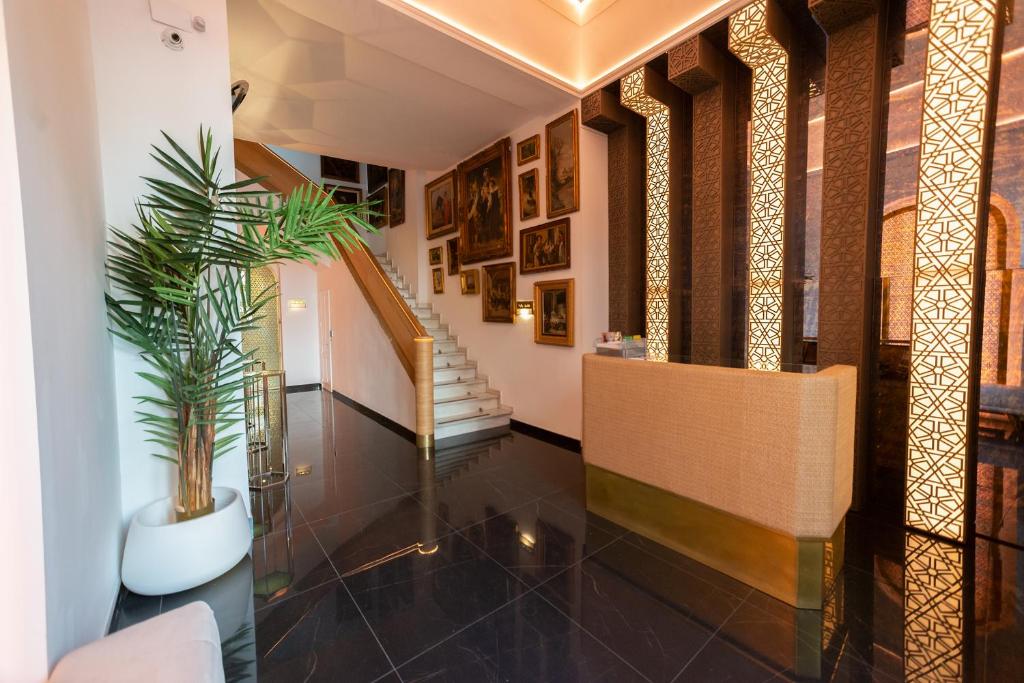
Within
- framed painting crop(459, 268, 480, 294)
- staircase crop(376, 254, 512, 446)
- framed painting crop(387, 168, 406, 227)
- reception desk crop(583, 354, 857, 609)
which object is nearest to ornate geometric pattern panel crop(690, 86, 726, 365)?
reception desk crop(583, 354, 857, 609)

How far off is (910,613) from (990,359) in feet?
6.05

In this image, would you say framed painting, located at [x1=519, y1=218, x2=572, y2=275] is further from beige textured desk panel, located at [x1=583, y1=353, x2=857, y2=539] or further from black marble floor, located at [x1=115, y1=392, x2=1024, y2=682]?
black marble floor, located at [x1=115, y1=392, x2=1024, y2=682]

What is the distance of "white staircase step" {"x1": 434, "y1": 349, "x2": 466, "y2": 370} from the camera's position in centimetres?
624

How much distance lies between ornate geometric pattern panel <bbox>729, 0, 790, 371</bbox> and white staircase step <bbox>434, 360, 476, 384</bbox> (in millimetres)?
3820

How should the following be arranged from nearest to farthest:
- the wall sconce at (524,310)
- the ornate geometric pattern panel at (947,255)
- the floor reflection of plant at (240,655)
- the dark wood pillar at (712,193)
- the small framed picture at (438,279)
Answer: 1. the floor reflection of plant at (240,655)
2. the ornate geometric pattern panel at (947,255)
3. the dark wood pillar at (712,193)
4. the wall sconce at (524,310)
5. the small framed picture at (438,279)

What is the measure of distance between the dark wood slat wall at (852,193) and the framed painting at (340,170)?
10390mm

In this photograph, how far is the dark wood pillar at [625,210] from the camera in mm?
4465

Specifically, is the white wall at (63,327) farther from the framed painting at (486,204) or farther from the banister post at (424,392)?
the framed painting at (486,204)

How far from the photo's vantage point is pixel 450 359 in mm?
6469

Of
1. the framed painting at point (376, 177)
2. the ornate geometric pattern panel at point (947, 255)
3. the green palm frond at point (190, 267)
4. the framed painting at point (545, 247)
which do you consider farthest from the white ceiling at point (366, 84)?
the framed painting at point (376, 177)

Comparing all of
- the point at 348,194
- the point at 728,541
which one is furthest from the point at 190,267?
the point at 348,194

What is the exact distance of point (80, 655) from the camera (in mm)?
1129

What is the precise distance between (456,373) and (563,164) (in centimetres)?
319

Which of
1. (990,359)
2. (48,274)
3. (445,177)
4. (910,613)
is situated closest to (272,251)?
(48,274)
